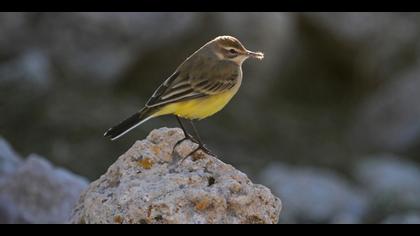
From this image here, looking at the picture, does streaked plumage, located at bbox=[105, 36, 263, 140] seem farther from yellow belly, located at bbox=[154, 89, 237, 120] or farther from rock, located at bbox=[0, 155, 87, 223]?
rock, located at bbox=[0, 155, 87, 223]

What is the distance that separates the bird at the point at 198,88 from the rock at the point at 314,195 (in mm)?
4702

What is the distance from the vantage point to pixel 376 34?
18234 millimetres

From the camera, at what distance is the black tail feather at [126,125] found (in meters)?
8.17

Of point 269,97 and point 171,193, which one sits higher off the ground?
point 269,97

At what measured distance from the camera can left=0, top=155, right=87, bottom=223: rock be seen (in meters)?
9.80

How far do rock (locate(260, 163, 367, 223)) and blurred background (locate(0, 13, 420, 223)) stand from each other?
0.09 ft

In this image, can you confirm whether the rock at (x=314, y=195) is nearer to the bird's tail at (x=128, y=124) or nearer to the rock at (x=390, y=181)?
the rock at (x=390, y=181)

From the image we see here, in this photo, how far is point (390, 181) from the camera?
15727mm

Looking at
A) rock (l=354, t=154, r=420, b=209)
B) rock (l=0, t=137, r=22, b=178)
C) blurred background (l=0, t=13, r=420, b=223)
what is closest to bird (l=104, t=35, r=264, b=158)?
rock (l=0, t=137, r=22, b=178)

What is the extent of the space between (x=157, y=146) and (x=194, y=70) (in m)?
1.56

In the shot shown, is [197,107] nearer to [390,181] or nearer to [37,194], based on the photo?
[37,194]

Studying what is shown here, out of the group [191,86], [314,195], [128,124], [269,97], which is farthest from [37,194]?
[269,97]

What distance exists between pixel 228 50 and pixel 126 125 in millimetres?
1452
